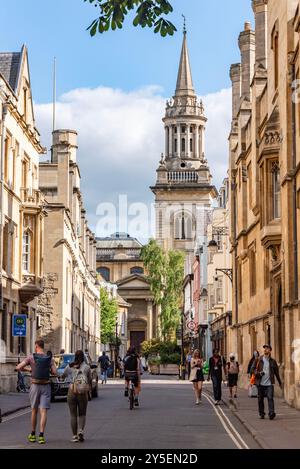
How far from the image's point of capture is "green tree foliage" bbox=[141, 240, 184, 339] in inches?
4117

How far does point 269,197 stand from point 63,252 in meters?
24.1

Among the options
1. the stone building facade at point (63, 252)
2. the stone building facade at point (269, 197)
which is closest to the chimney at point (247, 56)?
the stone building facade at point (269, 197)

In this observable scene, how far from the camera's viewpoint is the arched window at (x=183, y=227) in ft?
411

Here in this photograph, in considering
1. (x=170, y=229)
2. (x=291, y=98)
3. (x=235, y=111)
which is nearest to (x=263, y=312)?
(x=291, y=98)

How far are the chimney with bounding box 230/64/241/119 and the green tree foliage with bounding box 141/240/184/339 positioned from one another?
5593cm

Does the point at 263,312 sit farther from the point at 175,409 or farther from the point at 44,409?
the point at 44,409

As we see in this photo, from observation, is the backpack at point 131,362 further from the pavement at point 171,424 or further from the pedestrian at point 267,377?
the pedestrian at point 267,377

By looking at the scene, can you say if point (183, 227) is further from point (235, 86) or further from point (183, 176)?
point (235, 86)

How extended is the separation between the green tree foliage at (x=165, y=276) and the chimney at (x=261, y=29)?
65670mm

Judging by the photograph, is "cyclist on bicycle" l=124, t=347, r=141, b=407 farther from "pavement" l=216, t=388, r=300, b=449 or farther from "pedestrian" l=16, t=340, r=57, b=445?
"pedestrian" l=16, t=340, r=57, b=445

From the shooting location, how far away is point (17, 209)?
40.6 m

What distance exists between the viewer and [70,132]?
63.4m

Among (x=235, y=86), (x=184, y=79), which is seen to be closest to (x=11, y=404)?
(x=235, y=86)

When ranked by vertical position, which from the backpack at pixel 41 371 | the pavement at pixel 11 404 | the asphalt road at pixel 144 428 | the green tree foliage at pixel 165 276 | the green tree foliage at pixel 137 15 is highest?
the green tree foliage at pixel 165 276
